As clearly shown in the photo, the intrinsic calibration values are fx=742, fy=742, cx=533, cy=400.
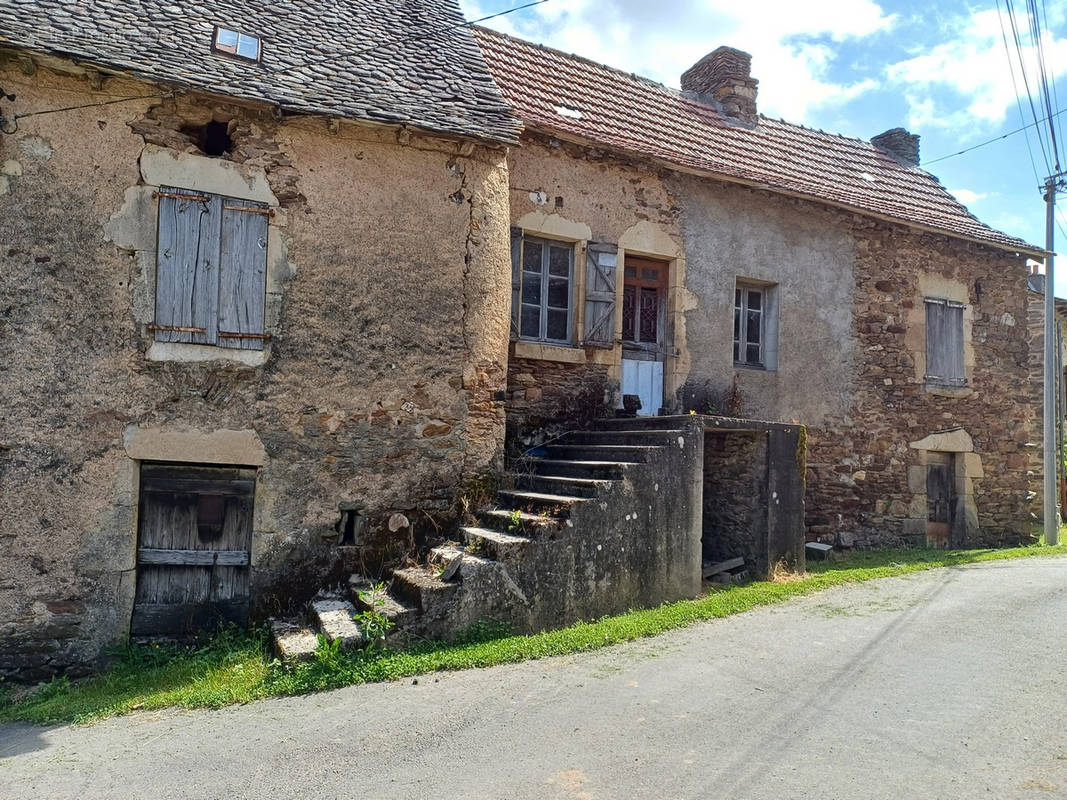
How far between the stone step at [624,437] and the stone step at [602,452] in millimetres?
172

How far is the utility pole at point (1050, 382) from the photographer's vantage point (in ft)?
36.0

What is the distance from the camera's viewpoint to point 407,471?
267 inches

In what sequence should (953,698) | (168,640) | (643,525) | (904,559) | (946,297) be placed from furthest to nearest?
1. (946,297)
2. (904,559)
3. (643,525)
4. (168,640)
5. (953,698)

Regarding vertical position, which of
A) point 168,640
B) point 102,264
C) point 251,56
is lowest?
point 168,640

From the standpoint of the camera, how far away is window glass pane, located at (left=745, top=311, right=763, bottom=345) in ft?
33.0

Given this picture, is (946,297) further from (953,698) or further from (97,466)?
(97,466)

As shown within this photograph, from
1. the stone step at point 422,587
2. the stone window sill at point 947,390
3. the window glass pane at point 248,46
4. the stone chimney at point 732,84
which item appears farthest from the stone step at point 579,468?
the stone chimney at point 732,84

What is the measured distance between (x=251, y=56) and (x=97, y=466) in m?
3.96

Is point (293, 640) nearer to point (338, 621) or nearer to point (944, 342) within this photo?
point (338, 621)

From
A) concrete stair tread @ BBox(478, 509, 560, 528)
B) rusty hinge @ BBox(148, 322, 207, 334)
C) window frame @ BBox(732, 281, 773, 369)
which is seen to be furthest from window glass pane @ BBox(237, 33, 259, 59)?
window frame @ BBox(732, 281, 773, 369)

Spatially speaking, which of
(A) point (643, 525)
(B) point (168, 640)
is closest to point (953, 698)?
(A) point (643, 525)

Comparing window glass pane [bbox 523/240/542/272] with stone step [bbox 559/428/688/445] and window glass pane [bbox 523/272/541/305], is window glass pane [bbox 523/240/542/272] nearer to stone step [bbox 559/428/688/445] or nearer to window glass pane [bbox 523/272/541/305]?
window glass pane [bbox 523/272/541/305]

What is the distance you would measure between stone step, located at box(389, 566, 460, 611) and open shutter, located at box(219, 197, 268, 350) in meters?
2.34

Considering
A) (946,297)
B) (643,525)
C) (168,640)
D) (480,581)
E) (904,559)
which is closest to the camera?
(480,581)
